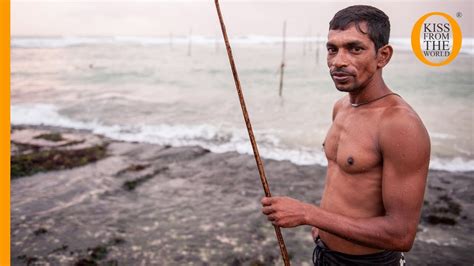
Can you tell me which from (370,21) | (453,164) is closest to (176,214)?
(370,21)

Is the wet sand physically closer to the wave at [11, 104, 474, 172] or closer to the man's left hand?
the wave at [11, 104, 474, 172]

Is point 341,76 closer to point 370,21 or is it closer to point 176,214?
point 370,21

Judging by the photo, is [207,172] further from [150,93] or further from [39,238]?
[150,93]

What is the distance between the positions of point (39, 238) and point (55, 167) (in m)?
3.59

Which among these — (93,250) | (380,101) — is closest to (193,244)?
(93,250)

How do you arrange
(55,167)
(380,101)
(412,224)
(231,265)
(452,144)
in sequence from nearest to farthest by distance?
(412,224) < (380,101) < (231,265) < (55,167) < (452,144)

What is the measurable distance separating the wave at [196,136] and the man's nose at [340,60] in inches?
315

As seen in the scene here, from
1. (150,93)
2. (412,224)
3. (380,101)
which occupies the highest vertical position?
(380,101)

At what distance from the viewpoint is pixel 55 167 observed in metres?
8.98

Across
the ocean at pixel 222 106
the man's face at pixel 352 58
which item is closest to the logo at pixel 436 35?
the man's face at pixel 352 58

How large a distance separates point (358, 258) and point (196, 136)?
1108cm

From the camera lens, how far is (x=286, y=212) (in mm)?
1814

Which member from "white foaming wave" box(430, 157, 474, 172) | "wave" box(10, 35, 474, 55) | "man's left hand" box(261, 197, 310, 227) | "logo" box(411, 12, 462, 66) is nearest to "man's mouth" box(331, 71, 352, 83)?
"man's left hand" box(261, 197, 310, 227)

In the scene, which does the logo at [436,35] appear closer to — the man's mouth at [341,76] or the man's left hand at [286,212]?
the man's mouth at [341,76]
